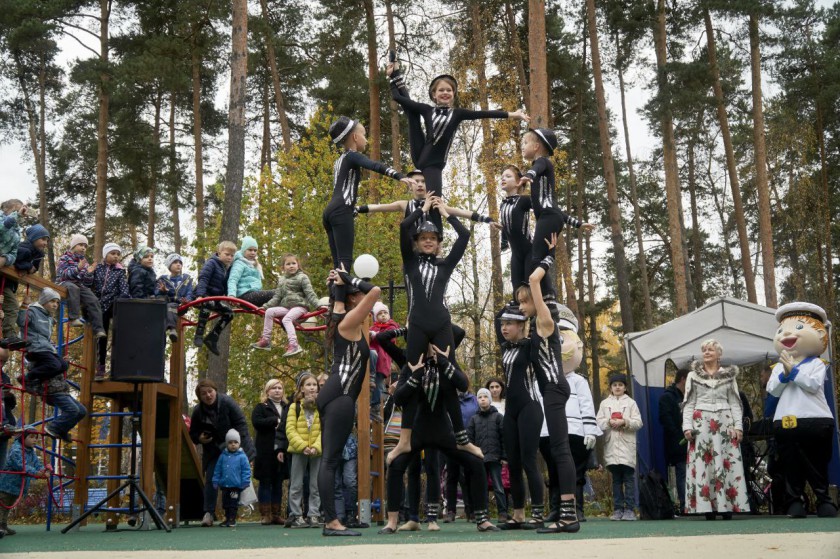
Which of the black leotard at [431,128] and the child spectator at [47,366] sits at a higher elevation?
the black leotard at [431,128]

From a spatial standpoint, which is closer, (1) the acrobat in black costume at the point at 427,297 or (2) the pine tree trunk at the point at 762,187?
(1) the acrobat in black costume at the point at 427,297

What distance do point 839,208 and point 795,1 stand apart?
6.56 meters

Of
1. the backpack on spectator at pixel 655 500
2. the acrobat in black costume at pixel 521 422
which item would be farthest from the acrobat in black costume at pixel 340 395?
the backpack on spectator at pixel 655 500

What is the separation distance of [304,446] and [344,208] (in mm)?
3209

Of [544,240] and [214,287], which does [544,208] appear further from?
[214,287]

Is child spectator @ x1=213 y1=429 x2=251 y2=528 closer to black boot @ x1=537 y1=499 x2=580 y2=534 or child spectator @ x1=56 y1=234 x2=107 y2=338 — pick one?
child spectator @ x1=56 y1=234 x2=107 y2=338

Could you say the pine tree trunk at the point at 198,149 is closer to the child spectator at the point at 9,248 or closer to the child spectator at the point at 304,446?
the child spectator at the point at 304,446

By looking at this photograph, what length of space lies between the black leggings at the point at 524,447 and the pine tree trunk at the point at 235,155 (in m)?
7.94

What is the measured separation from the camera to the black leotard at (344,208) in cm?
763

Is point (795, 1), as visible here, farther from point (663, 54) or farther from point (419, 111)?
point (419, 111)

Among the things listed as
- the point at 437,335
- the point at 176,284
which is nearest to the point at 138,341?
the point at 176,284

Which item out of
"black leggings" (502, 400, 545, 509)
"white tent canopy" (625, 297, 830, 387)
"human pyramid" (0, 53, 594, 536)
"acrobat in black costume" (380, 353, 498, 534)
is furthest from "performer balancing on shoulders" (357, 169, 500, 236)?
"white tent canopy" (625, 297, 830, 387)

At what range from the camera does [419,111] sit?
25.8 feet

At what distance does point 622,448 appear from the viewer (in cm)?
1034
